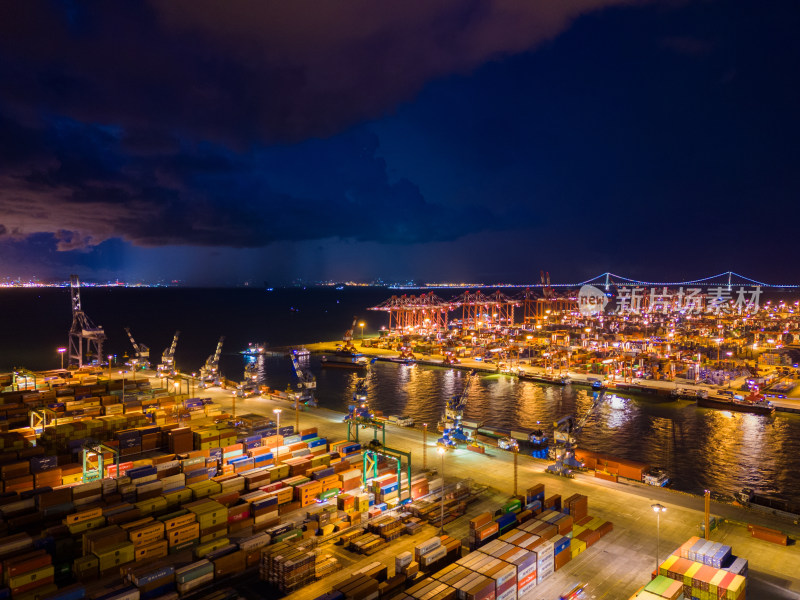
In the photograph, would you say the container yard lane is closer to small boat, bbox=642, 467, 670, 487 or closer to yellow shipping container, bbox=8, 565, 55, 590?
small boat, bbox=642, 467, 670, 487

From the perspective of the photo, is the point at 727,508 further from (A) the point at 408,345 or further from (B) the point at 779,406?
(A) the point at 408,345

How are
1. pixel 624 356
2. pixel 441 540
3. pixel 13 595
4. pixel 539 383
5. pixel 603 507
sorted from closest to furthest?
pixel 13 595 < pixel 441 540 < pixel 603 507 < pixel 539 383 < pixel 624 356

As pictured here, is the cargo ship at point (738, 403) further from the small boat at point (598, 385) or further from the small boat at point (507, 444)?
the small boat at point (507, 444)

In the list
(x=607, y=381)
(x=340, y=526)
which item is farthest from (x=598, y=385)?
(x=340, y=526)

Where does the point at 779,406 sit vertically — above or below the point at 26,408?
below

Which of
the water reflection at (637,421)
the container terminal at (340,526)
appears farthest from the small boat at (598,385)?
the container terminal at (340,526)

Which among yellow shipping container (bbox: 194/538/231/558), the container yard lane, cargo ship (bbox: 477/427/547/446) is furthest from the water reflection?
yellow shipping container (bbox: 194/538/231/558)

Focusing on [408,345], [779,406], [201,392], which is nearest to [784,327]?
[779,406]
